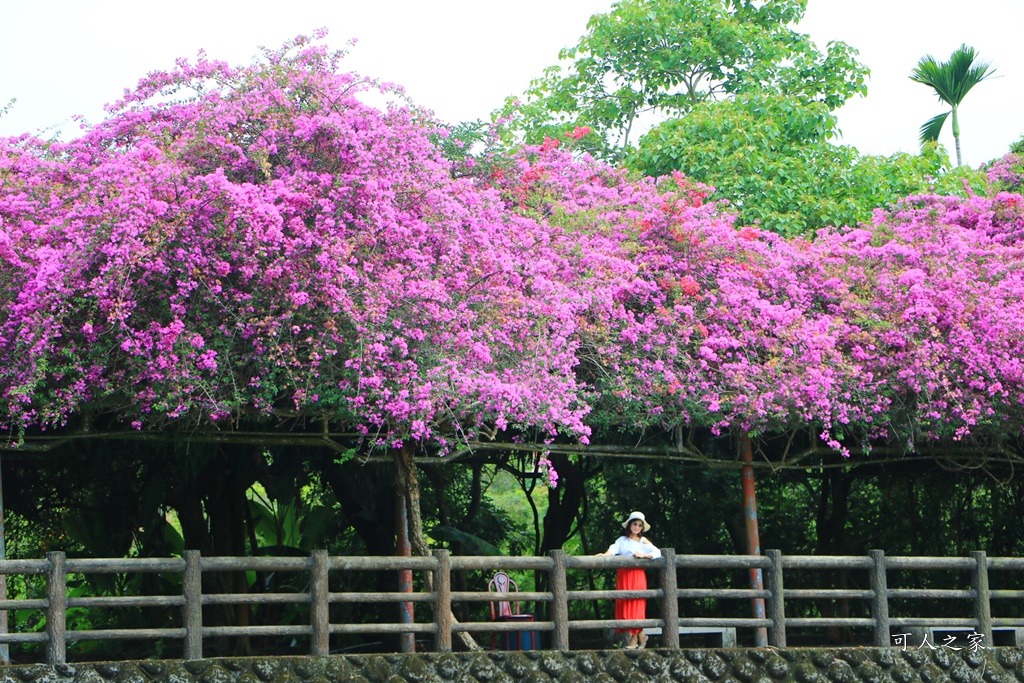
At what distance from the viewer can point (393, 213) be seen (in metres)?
12.2

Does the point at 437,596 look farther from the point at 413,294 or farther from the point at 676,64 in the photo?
the point at 676,64

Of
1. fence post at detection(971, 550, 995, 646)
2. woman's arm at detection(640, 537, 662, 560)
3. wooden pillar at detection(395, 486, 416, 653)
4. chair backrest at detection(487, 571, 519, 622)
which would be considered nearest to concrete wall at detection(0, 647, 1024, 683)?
fence post at detection(971, 550, 995, 646)

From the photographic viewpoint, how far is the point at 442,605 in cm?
1159

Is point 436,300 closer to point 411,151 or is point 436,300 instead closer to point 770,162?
point 411,151

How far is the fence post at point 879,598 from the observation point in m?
13.5

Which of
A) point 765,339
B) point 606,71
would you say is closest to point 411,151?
point 765,339

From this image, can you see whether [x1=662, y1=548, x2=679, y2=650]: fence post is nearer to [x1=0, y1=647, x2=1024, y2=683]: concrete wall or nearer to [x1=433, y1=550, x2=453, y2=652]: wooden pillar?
[x1=0, y1=647, x2=1024, y2=683]: concrete wall

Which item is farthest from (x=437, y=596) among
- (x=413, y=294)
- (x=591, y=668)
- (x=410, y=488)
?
(x=413, y=294)

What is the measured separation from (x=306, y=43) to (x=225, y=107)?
122 cm

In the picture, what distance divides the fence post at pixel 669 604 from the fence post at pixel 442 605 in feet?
7.37

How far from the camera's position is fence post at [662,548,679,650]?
12414 millimetres

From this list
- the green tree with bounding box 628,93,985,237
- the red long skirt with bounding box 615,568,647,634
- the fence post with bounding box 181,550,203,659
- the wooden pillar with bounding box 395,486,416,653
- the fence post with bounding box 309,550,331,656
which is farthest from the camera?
the green tree with bounding box 628,93,985,237

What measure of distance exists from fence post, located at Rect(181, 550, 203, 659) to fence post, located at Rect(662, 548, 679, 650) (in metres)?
4.51

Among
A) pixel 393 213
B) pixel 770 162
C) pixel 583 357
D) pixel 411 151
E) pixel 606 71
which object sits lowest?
pixel 583 357
